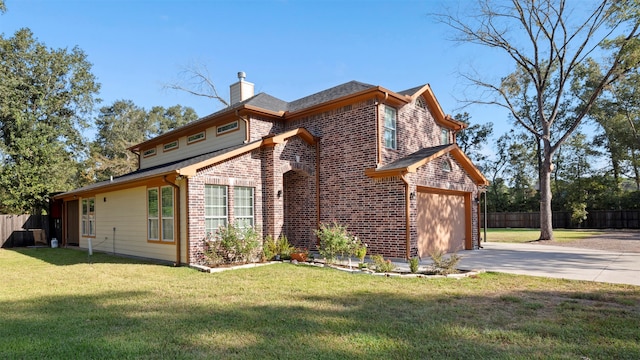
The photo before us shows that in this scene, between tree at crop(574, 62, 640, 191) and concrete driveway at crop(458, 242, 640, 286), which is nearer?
concrete driveway at crop(458, 242, 640, 286)

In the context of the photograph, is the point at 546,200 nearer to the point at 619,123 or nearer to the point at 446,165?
the point at 446,165

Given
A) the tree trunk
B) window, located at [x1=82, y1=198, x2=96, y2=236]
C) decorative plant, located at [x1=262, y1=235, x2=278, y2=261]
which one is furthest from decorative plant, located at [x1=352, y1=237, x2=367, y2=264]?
the tree trunk

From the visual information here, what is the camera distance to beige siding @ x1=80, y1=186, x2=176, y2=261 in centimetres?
1113

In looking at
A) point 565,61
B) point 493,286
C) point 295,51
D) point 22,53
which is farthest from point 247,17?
point 22,53

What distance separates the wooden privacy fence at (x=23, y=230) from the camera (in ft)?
58.1

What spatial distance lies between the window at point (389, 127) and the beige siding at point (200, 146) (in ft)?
16.1

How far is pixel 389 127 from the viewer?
1191 centimetres

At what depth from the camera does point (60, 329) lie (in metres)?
4.57

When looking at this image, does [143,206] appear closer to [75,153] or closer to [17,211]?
[17,211]

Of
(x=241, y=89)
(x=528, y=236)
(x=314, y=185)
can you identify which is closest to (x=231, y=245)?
(x=314, y=185)

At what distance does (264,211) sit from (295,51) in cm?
935

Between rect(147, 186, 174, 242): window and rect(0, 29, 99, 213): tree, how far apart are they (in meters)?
12.2

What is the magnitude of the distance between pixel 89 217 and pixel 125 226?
158 inches

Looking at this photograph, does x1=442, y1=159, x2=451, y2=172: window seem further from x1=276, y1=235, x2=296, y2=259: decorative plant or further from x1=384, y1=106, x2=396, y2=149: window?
x1=276, y1=235, x2=296, y2=259: decorative plant
